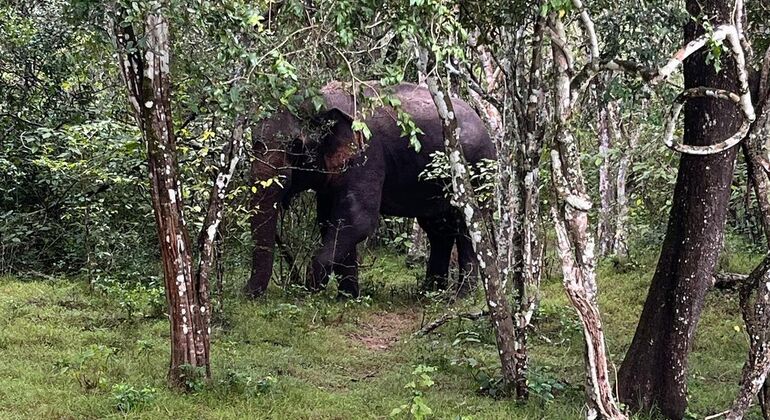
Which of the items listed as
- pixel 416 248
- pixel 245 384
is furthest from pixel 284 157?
pixel 416 248

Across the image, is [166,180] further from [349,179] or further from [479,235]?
[349,179]

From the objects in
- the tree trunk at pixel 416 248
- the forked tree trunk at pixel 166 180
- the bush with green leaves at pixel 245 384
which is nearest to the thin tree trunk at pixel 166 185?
the forked tree trunk at pixel 166 180

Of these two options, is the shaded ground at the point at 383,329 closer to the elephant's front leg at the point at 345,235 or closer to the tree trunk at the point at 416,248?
the elephant's front leg at the point at 345,235

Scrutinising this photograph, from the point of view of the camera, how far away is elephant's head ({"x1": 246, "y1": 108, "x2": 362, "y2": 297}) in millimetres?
9008

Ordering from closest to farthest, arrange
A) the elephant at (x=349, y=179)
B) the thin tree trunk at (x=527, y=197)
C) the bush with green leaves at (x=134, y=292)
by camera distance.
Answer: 1. the thin tree trunk at (x=527, y=197)
2. the bush with green leaves at (x=134, y=292)
3. the elephant at (x=349, y=179)

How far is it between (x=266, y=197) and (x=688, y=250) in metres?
5.00

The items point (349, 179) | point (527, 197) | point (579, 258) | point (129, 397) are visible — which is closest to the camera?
point (579, 258)

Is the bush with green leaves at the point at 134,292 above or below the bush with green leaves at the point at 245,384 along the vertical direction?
above

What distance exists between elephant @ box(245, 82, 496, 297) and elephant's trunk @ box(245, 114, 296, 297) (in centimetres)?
1

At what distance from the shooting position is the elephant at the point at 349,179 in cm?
918

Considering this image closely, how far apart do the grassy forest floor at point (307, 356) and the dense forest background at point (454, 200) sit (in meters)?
0.03

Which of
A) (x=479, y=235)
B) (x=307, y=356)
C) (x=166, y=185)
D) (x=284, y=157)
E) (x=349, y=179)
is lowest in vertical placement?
(x=307, y=356)

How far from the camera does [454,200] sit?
19.9 ft

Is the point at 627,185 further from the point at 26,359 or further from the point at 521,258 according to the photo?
the point at 26,359
